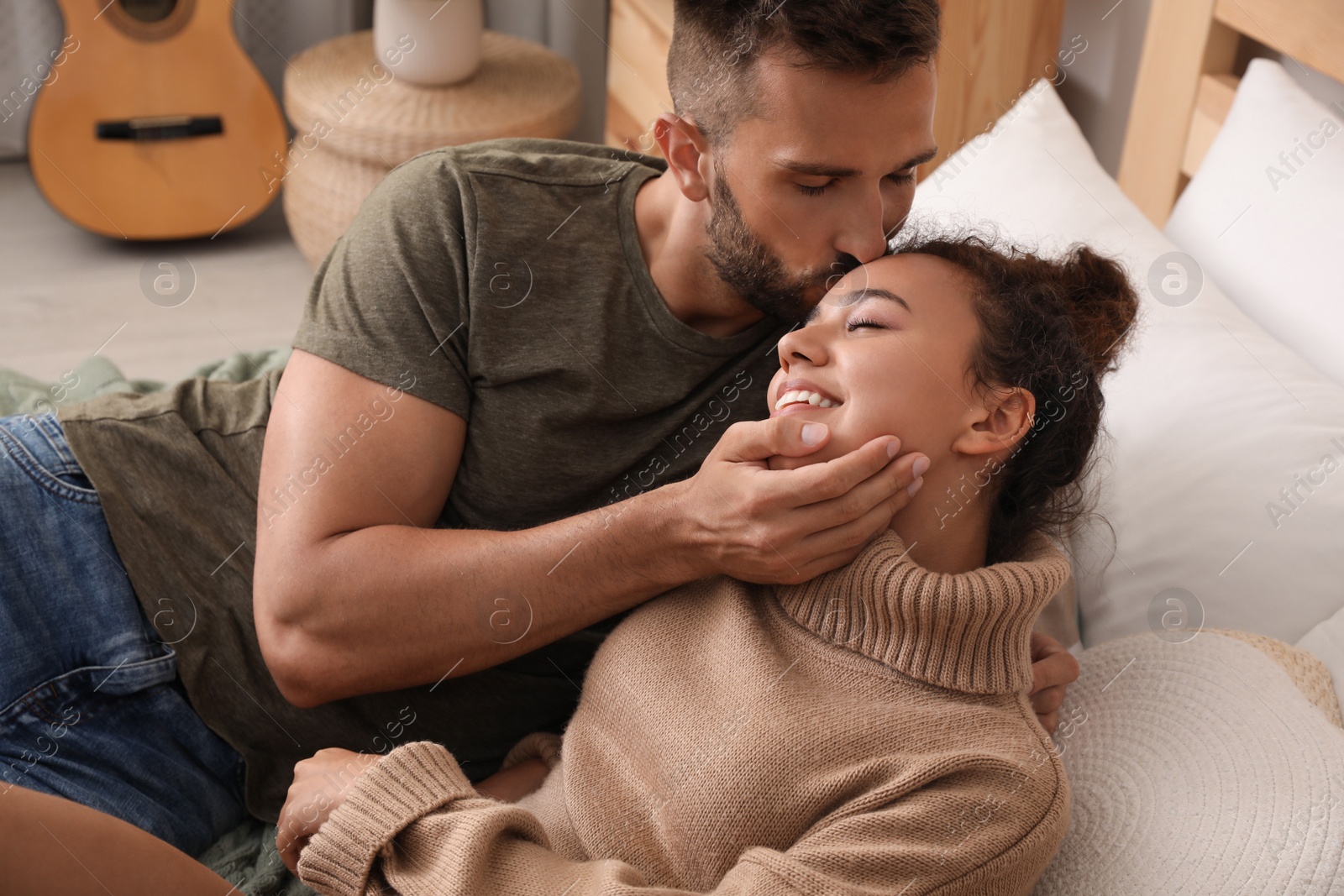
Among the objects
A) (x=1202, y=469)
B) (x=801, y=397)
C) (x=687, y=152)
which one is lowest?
(x=1202, y=469)

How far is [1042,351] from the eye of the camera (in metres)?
1.04

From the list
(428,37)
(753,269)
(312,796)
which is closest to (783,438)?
(753,269)

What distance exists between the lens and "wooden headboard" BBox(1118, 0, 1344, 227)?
1464 mm

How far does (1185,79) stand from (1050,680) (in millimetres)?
954

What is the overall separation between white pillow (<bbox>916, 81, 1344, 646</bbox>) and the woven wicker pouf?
58.6 inches

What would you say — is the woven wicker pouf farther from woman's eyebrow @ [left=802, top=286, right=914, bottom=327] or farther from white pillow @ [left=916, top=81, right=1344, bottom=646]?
woman's eyebrow @ [left=802, top=286, right=914, bottom=327]

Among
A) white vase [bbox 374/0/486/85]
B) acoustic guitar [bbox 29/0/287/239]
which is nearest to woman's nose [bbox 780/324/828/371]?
white vase [bbox 374/0/486/85]

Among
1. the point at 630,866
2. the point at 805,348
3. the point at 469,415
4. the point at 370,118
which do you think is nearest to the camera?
the point at 630,866

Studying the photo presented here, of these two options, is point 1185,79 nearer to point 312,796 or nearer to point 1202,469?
point 1202,469

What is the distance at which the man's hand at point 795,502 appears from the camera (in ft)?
3.16

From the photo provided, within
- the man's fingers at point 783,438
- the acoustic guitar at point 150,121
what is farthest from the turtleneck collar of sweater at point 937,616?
the acoustic guitar at point 150,121

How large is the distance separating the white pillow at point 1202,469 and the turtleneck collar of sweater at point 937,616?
0.25 metres

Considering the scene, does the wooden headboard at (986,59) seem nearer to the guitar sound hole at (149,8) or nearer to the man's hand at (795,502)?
the man's hand at (795,502)

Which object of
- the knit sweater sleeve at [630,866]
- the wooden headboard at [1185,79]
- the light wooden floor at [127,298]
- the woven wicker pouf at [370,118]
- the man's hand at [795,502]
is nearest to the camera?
the knit sweater sleeve at [630,866]
